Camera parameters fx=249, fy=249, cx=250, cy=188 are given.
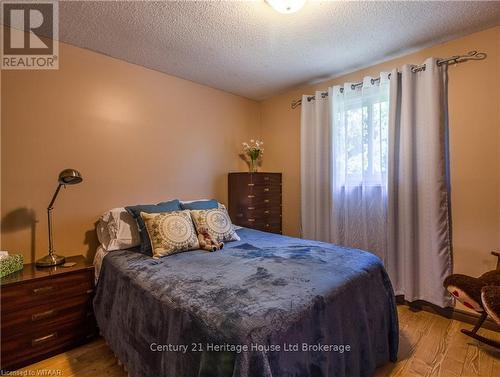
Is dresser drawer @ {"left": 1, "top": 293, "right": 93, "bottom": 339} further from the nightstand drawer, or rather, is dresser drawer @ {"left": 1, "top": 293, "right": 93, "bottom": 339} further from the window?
the window

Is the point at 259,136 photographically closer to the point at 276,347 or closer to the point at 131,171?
the point at 131,171

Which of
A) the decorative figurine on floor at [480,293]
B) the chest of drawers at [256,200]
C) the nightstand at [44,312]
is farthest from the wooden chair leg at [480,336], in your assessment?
the nightstand at [44,312]

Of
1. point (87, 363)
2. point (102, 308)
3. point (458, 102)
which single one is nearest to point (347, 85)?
point (458, 102)

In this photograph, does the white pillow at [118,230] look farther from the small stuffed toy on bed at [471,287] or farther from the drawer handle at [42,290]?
the small stuffed toy on bed at [471,287]

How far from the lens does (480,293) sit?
1685 mm

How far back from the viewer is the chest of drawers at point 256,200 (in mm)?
3168

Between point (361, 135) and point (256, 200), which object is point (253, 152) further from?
point (361, 135)

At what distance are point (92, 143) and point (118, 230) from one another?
88 centimetres

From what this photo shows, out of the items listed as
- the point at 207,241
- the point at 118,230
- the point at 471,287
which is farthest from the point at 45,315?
the point at 471,287

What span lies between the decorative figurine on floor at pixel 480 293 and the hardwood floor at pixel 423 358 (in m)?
0.13

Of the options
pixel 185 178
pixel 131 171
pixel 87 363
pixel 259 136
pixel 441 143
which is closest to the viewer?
pixel 87 363

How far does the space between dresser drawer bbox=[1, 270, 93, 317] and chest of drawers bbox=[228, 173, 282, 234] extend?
1764mm

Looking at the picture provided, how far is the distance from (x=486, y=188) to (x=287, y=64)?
2.13 m

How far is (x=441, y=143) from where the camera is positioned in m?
2.20
